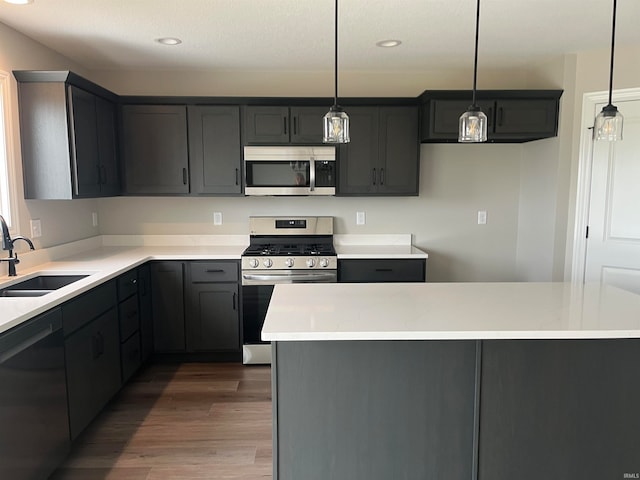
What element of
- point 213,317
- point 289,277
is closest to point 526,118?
point 289,277

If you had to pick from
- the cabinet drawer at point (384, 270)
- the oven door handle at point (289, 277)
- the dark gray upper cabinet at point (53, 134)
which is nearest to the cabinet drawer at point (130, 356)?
the oven door handle at point (289, 277)

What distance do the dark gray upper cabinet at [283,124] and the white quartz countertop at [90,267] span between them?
968mm

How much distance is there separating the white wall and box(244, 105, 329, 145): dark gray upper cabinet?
1.45 metres

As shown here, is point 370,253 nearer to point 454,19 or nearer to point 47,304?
point 454,19

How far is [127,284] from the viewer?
3008mm

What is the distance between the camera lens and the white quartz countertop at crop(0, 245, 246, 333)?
6.35 feet

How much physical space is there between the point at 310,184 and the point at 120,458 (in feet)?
7.46

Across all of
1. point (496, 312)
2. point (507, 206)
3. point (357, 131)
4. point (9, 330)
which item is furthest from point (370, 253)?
point (9, 330)

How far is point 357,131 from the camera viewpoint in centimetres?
365

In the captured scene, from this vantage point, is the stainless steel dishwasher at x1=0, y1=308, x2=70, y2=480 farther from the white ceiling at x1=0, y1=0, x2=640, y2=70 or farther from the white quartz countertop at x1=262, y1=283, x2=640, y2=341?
the white ceiling at x1=0, y1=0, x2=640, y2=70

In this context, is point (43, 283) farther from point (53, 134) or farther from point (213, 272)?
point (213, 272)

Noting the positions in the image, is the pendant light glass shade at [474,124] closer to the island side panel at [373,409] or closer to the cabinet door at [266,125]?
the island side panel at [373,409]

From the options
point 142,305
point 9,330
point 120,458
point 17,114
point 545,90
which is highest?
point 545,90

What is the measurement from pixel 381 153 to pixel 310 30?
1187 mm
